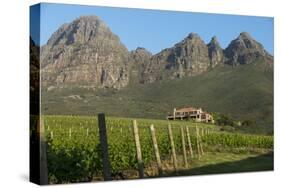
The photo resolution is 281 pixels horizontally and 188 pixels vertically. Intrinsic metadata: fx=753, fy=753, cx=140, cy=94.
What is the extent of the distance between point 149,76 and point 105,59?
1087 mm

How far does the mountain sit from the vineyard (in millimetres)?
236

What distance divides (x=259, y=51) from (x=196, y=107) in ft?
6.46

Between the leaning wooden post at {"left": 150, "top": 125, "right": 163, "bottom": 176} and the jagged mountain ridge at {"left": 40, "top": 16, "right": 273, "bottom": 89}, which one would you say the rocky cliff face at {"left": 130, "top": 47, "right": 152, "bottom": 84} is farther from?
the leaning wooden post at {"left": 150, "top": 125, "right": 163, "bottom": 176}

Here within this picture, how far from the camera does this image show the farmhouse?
1413 cm

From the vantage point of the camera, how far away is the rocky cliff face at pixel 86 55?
13.0 m

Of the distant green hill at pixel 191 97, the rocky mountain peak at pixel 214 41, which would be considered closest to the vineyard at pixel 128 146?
the distant green hill at pixel 191 97

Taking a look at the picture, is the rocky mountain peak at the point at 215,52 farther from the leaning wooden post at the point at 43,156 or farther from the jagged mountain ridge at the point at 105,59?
the leaning wooden post at the point at 43,156

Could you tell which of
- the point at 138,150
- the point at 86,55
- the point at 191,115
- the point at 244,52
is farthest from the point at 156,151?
the point at 244,52

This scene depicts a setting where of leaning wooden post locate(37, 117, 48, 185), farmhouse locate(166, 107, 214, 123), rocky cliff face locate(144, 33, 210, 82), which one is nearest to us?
leaning wooden post locate(37, 117, 48, 185)

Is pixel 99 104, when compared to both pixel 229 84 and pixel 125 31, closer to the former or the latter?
pixel 125 31

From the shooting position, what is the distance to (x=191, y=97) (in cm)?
1434

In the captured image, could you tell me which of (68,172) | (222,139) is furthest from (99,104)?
(222,139)

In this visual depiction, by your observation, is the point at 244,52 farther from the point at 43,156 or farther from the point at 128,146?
the point at 43,156

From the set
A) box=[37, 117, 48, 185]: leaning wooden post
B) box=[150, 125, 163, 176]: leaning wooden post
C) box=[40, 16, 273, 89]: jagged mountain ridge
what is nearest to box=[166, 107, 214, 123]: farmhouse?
box=[150, 125, 163, 176]: leaning wooden post
